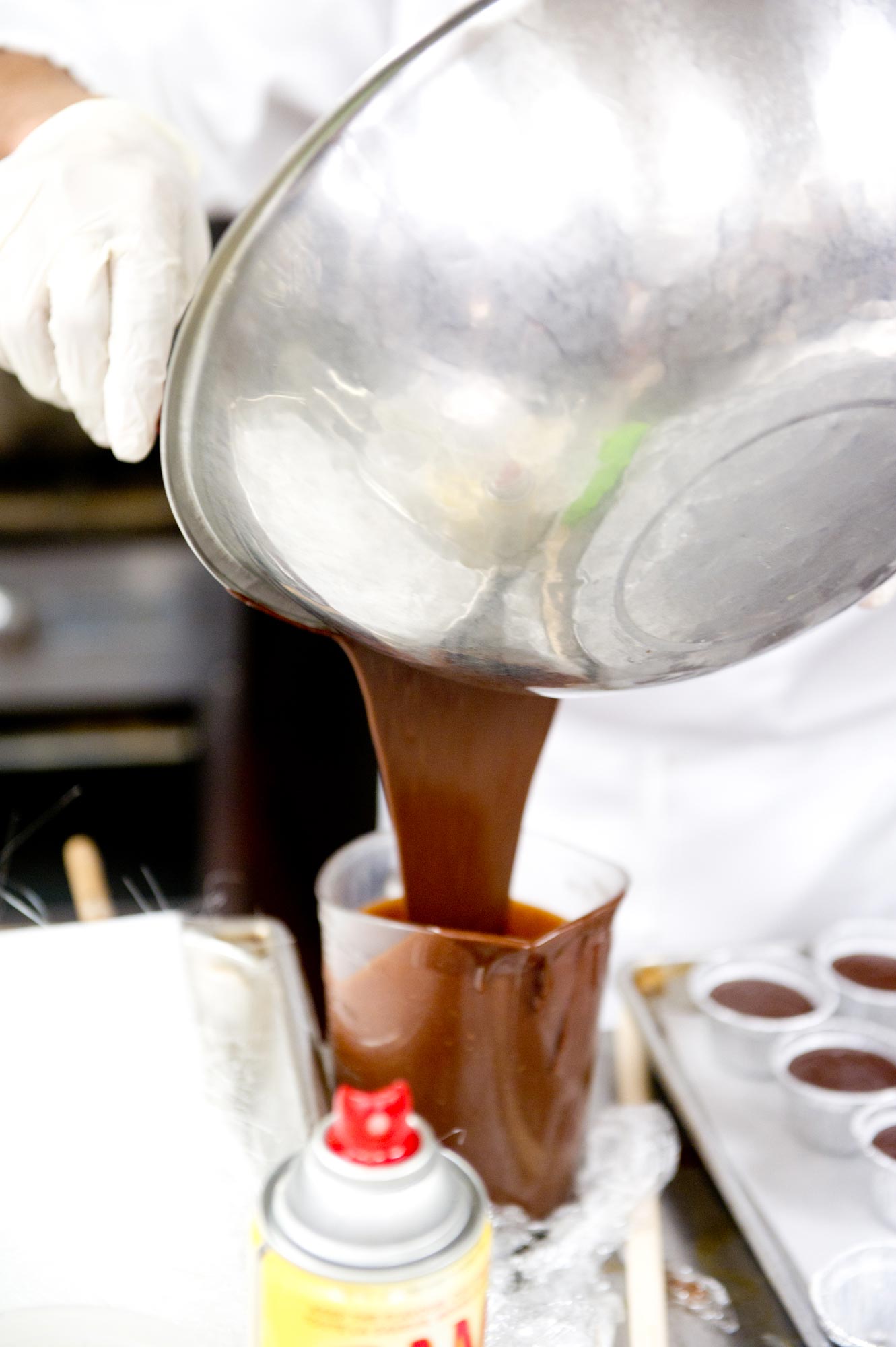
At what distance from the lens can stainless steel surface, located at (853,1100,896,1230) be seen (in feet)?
2.65

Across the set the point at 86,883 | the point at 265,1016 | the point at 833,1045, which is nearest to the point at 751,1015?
the point at 833,1045

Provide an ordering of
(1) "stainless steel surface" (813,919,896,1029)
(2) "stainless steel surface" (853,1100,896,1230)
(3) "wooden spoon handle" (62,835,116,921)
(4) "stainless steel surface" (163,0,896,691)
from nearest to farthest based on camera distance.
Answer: (4) "stainless steel surface" (163,0,896,691) < (2) "stainless steel surface" (853,1100,896,1230) < (3) "wooden spoon handle" (62,835,116,921) < (1) "stainless steel surface" (813,919,896,1029)

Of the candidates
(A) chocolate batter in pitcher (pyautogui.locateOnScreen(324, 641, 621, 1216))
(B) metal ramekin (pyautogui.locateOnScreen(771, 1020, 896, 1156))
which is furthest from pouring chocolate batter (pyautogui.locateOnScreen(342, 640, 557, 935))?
(B) metal ramekin (pyautogui.locateOnScreen(771, 1020, 896, 1156))

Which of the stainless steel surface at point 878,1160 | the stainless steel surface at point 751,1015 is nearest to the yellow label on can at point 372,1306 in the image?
the stainless steel surface at point 878,1160

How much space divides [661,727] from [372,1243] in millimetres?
850

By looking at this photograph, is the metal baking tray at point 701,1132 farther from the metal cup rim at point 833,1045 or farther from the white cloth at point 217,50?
the white cloth at point 217,50

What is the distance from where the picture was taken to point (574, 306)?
47 cm

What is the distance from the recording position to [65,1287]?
680mm

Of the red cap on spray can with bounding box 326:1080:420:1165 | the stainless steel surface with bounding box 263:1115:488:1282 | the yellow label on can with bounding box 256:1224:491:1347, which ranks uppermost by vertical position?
the red cap on spray can with bounding box 326:1080:420:1165

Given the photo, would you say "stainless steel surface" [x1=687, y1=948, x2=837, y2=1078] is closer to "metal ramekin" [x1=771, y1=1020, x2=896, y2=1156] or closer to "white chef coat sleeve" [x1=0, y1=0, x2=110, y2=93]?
"metal ramekin" [x1=771, y1=1020, x2=896, y2=1156]

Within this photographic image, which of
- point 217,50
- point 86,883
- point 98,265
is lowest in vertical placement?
point 86,883

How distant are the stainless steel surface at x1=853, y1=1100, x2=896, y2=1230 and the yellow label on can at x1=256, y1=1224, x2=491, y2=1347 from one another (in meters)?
0.42

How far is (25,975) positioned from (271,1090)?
0.64 ft

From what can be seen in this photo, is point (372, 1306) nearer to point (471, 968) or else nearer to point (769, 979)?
point (471, 968)
